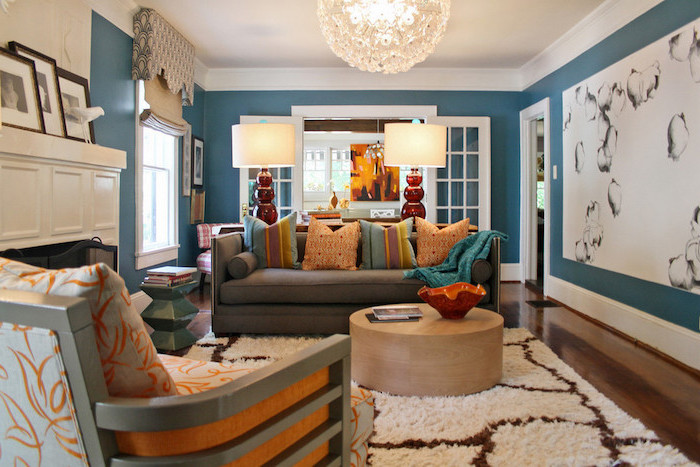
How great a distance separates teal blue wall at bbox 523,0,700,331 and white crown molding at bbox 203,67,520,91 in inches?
27.2

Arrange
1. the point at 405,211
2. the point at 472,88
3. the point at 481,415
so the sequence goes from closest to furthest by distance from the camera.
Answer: the point at 481,415, the point at 405,211, the point at 472,88

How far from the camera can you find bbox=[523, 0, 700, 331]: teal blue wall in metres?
3.29

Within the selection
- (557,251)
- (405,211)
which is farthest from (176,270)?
(557,251)

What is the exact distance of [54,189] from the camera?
10.2ft

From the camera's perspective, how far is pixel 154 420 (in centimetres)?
81

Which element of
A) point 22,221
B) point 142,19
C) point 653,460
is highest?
point 142,19

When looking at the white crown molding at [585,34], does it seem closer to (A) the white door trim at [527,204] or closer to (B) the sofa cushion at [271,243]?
(A) the white door trim at [527,204]

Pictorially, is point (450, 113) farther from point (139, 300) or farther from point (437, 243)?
point (139, 300)

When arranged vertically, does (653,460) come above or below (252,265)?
below

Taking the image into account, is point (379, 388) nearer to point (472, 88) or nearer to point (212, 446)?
point (212, 446)

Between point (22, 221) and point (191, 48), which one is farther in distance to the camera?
point (191, 48)

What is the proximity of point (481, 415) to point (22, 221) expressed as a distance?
8.63 feet

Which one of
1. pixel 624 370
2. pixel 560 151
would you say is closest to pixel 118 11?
pixel 560 151

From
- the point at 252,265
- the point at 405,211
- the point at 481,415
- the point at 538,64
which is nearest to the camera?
the point at 481,415
